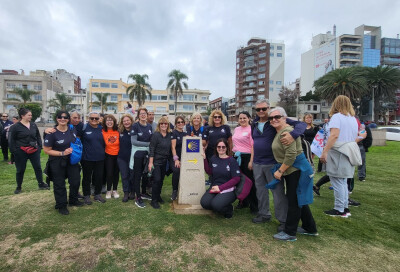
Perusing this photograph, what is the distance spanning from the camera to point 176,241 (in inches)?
128

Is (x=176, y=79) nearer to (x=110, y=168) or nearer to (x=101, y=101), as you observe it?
(x=101, y=101)

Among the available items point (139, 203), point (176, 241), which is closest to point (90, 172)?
point (139, 203)

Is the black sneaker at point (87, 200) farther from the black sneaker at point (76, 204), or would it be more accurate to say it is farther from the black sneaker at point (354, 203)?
the black sneaker at point (354, 203)

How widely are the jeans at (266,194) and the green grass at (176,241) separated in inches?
9.9

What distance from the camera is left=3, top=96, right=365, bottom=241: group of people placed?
3.26 meters

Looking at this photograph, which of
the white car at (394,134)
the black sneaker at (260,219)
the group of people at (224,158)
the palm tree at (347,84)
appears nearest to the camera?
the group of people at (224,158)

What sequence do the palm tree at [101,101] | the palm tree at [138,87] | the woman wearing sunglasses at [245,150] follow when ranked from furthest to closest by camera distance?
the palm tree at [101,101] < the palm tree at [138,87] < the woman wearing sunglasses at [245,150]

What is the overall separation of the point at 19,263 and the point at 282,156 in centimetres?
351

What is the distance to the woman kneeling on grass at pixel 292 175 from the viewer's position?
311 cm

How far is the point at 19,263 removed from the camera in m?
2.77

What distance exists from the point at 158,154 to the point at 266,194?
210 centimetres

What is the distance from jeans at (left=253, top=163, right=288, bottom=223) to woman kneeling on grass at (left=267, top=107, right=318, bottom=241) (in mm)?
222

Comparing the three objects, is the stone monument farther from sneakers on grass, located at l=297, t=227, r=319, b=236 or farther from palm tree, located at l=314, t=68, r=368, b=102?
palm tree, located at l=314, t=68, r=368, b=102

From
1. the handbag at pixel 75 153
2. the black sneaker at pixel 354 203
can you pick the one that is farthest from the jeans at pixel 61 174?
the black sneaker at pixel 354 203
